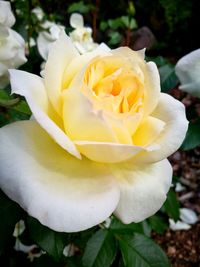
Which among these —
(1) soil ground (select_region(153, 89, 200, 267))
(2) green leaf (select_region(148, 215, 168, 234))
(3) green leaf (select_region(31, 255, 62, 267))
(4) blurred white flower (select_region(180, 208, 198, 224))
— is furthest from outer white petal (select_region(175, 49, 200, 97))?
(4) blurred white flower (select_region(180, 208, 198, 224))

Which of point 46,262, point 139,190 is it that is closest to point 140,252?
point 46,262

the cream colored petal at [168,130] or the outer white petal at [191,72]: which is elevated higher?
the cream colored petal at [168,130]

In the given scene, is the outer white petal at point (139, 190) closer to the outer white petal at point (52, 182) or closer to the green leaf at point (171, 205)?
the outer white petal at point (52, 182)

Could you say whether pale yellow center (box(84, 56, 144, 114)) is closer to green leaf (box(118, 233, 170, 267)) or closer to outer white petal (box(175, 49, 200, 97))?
outer white petal (box(175, 49, 200, 97))

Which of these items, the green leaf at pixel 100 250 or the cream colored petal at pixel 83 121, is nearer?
the cream colored petal at pixel 83 121

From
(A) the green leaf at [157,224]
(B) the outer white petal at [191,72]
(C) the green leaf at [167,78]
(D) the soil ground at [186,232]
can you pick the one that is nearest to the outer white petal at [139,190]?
(B) the outer white petal at [191,72]

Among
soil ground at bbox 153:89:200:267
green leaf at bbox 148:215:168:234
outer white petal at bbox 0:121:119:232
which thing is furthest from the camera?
soil ground at bbox 153:89:200:267
